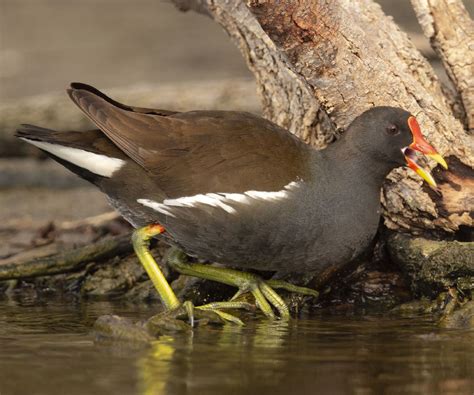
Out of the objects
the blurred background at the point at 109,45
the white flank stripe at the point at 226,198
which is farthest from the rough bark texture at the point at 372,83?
the blurred background at the point at 109,45

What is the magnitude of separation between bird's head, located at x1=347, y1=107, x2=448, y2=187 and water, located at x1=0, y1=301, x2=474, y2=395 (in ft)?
2.70

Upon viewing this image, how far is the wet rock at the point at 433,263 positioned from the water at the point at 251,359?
0.38 m

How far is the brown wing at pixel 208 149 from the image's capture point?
220 inches

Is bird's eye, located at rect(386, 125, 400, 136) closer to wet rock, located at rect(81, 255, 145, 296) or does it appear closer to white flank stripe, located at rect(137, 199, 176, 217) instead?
white flank stripe, located at rect(137, 199, 176, 217)

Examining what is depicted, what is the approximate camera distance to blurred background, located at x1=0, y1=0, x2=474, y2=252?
885 cm

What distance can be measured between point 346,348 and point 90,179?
2.01m

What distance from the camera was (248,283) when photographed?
600 centimetres

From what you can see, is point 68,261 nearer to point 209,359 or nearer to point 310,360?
point 209,359

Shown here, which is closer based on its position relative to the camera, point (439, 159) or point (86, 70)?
point (439, 159)

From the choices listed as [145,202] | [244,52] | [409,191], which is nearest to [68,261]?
[145,202]

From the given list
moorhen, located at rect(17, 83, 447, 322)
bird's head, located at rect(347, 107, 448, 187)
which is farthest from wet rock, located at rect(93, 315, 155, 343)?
bird's head, located at rect(347, 107, 448, 187)

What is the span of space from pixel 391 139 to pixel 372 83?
1.29ft

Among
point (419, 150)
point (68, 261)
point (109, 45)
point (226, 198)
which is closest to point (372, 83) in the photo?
point (419, 150)

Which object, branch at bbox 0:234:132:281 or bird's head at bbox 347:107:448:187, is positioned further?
branch at bbox 0:234:132:281
